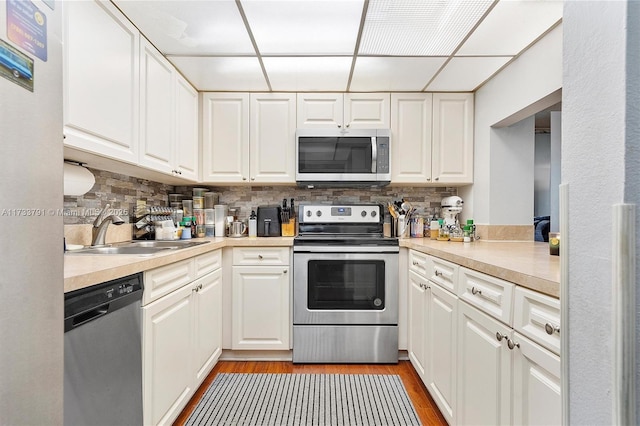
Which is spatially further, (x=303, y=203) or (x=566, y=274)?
(x=303, y=203)

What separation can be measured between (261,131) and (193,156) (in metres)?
0.58

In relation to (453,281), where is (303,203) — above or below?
above

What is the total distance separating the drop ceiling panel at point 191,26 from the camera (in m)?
1.53

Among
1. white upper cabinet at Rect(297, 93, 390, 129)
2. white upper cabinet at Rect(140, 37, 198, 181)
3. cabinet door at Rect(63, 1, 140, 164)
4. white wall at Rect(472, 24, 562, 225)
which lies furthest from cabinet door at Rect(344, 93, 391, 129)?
cabinet door at Rect(63, 1, 140, 164)

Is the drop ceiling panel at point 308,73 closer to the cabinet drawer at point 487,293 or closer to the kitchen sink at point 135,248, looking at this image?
the kitchen sink at point 135,248

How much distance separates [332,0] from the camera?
1493 millimetres

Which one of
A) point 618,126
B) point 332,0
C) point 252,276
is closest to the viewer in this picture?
point 618,126

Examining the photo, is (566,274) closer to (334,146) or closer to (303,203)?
(334,146)

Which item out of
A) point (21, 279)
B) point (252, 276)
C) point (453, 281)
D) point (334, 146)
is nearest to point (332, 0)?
point (334, 146)

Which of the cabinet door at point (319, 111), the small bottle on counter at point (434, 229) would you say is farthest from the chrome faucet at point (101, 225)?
the small bottle on counter at point (434, 229)

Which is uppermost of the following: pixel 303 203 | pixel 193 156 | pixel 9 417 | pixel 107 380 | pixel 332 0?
pixel 332 0

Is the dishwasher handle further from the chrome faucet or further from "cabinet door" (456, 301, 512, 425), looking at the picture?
"cabinet door" (456, 301, 512, 425)

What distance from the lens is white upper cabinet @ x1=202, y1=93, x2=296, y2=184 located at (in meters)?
2.57

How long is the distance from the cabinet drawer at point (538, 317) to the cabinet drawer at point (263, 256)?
157 centimetres
